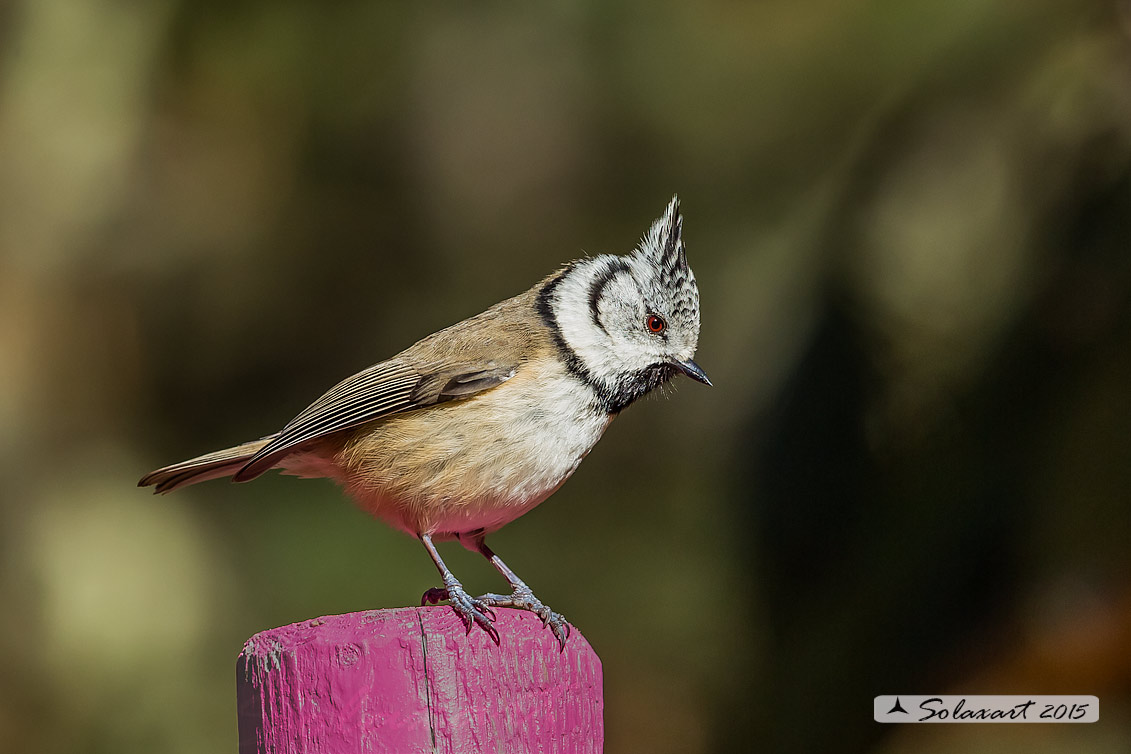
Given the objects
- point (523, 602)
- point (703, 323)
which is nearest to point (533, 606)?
point (523, 602)

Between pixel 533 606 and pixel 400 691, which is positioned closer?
pixel 400 691

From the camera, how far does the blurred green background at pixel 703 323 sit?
4.36 metres

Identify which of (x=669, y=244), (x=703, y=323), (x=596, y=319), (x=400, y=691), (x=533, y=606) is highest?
(x=703, y=323)

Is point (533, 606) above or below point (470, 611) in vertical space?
above

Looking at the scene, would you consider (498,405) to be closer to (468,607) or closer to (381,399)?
(381,399)

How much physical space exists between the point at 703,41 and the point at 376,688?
17.6 feet

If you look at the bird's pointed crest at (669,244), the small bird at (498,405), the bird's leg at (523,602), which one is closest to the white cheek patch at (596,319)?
the small bird at (498,405)

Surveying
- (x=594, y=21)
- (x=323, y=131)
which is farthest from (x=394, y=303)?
(x=594, y=21)

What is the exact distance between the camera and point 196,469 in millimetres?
3410

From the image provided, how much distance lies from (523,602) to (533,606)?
7 cm

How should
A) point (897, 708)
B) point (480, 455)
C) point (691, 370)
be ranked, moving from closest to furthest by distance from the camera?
point (480, 455)
point (691, 370)
point (897, 708)

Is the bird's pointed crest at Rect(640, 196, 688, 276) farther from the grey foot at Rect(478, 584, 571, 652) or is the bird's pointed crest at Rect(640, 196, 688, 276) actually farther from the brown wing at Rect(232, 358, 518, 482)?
the grey foot at Rect(478, 584, 571, 652)

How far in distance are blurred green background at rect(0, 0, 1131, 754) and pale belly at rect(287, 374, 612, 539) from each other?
71.6 inches

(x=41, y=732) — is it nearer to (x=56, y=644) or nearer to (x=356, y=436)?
(x=56, y=644)
